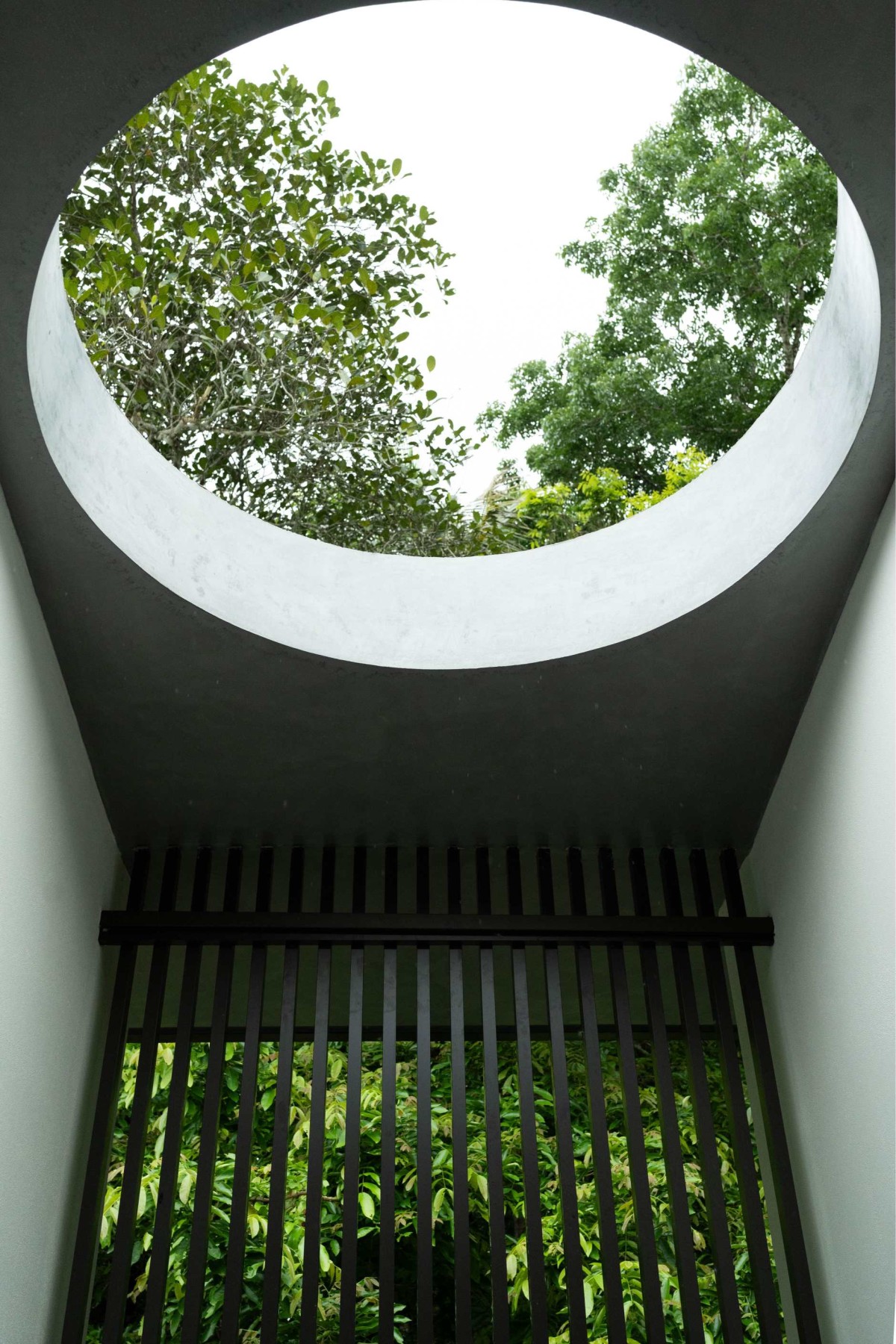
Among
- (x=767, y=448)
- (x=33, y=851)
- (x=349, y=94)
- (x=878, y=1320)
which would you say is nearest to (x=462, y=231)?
(x=349, y=94)

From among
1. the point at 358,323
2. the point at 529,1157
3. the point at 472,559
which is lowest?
the point at 529,1157

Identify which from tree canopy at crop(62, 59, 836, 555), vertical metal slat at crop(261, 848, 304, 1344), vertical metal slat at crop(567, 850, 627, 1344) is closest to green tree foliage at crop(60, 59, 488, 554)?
tree canopy at crop(62, 59, 836, 555)

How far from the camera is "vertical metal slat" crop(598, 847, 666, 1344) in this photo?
296cm

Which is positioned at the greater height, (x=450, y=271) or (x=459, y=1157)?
(x=450, y=271)

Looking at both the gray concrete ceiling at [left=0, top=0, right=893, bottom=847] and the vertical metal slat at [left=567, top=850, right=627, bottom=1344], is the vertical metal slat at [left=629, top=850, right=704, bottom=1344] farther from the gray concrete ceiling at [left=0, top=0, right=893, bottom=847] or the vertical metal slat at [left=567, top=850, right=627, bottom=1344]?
the gray concrete ceiling at [left=0, top=0, right=893, bottom=847]

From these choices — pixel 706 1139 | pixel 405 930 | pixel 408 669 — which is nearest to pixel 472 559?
pixel 408 669

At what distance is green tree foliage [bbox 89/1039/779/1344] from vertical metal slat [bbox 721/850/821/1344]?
6.67ft

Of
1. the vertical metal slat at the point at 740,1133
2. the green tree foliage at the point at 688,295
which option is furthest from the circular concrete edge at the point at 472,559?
the green tree foliage at the point at 688,295

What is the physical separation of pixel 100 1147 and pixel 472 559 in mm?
1924

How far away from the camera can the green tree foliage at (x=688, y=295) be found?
8773mm

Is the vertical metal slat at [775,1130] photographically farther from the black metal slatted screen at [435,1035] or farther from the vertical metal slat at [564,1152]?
the vertical metal slat at [564,1152]

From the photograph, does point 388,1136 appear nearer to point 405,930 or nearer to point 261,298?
point 405,930

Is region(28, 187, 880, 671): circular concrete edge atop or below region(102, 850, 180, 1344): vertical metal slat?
atop

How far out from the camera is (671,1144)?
10.4 feet
